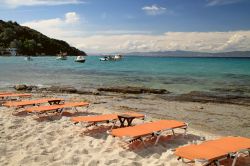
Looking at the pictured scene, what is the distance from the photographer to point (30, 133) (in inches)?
376

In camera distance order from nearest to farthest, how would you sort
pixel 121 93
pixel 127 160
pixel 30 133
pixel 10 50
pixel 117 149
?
1. pixel 127 160
2. pixel 117 149
3. pixel 30 133
4. pixel 121 93
5. pixel 10 50

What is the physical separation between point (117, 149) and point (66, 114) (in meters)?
5.23

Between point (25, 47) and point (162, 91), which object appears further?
point (25, 47)

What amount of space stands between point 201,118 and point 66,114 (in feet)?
19.5

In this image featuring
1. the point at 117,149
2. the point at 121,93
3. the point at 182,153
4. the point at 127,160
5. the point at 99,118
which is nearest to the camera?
the point at 182,153

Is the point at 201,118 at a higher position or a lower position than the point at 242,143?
lower

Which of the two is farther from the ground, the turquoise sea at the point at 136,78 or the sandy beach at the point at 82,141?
the sandy beach at the point at 82,141

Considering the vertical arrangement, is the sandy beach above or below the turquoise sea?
above

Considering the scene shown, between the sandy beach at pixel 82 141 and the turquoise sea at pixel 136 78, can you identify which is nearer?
the sandy beach at pixel 82 141

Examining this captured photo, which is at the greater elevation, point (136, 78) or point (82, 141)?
point (82, 141)

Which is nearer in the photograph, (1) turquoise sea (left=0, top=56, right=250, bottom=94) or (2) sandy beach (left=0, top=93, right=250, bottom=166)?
(2) sandy beach (left=0, top=93, right=250, bottom=166)

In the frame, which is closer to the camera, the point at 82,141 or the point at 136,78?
the point at 82,141

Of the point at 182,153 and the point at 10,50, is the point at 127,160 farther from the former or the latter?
the point at 10,50

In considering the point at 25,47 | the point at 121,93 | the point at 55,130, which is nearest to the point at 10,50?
the point at 25,47
